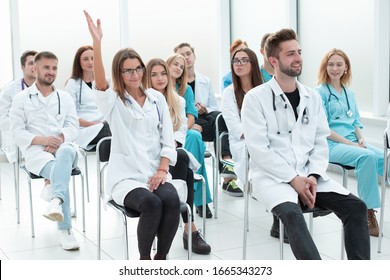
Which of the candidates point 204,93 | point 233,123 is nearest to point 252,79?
point 233,123

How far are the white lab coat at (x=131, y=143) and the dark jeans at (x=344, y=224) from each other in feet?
2.53

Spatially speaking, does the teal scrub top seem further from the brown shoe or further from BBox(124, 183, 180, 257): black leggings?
BBox(124, 183, 180, 257): black leggings

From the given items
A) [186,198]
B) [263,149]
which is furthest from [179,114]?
[263,149]

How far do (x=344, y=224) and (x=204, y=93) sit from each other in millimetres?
2569

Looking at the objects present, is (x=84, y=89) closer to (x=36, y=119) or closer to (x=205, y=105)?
(x=36, y=119)

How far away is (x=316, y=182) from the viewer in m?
3.01

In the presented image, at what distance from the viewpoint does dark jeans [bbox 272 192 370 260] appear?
106 inches

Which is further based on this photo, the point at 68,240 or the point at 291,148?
the point at 68,240

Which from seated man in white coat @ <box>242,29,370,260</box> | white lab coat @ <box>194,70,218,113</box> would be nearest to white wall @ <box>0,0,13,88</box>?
white lab coat @ <box>194,70,218,113</box>

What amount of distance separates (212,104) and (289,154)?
2281mm

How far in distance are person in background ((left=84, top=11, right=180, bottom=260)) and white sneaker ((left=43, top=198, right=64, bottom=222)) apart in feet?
1.96

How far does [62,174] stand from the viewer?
3820mm

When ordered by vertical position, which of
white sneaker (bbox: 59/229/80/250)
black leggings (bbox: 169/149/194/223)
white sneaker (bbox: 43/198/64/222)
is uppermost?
black leggings (bbox: 169/149/194/223)

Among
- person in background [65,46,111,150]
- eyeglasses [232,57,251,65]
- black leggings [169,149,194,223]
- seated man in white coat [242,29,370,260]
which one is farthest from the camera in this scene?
person in background [65,46,111,150]
